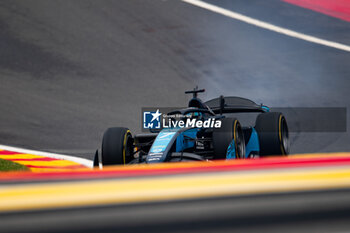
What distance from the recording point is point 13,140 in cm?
807

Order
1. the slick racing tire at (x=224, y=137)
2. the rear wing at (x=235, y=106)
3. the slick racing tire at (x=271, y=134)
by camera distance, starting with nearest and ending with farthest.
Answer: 1. the slick racing tire at (x=224, y=137)
2. the slick racing tire at (x=271, y=134)
3. the rear wing at (x=235, y=106)

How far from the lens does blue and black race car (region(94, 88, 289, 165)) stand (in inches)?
184

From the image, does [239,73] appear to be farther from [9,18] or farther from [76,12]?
[9,18]

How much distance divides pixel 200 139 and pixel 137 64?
674cm

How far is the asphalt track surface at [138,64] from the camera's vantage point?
29.1 ft

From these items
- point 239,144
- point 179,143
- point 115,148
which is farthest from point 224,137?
point 115,148

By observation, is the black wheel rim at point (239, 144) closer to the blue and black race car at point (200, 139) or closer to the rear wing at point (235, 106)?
the blue and black race car at point (200, 139)

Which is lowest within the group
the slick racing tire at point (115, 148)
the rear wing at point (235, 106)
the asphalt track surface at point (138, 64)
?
the slick racing tire at point (115, 148)

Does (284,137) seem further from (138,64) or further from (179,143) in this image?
(138,64)

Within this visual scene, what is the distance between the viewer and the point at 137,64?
1155cm

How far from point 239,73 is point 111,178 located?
10.2 meters

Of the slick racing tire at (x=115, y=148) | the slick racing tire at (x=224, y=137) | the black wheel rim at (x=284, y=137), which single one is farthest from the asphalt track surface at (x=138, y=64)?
the slick racing tire at (x=224, y=137)

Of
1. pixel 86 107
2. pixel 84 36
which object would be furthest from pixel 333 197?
pixel 84 36

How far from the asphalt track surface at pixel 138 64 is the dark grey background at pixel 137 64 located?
23 millimetres
